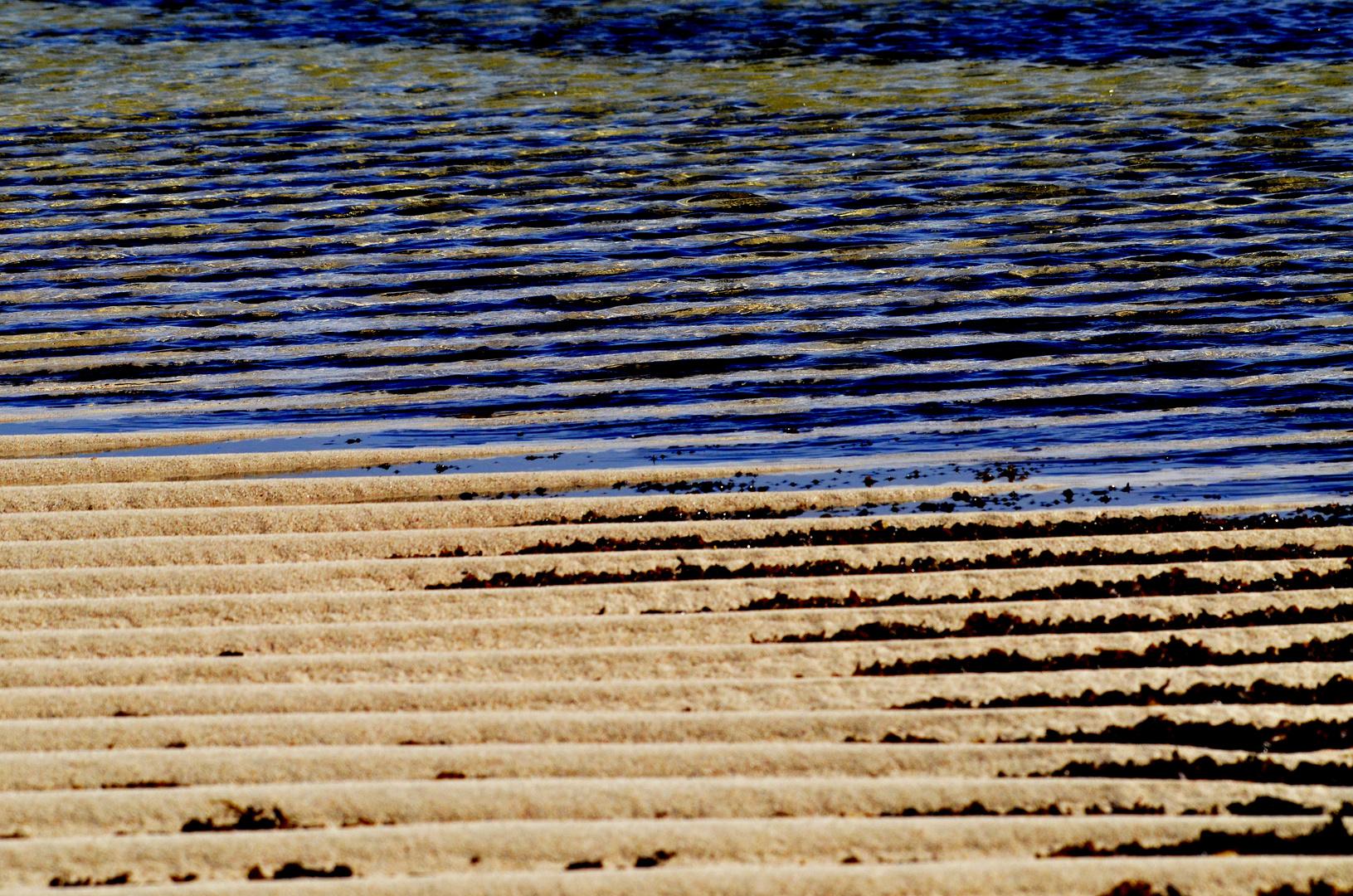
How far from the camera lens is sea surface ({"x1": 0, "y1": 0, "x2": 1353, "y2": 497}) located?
14.3 feet

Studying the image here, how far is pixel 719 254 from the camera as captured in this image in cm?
616

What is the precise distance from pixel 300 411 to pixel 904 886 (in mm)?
2812

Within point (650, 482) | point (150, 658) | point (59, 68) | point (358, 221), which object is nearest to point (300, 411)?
point (650, 482)

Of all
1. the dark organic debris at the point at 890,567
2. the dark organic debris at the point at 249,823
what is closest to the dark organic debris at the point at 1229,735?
the dark organic debris at the point at 890,567

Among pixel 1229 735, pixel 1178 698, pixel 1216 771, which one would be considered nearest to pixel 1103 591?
pixel 1178 698

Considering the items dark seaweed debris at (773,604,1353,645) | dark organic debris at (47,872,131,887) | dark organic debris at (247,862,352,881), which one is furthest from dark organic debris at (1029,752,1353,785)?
dark organic debris at (47,872,131,887)

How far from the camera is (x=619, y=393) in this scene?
4582 millimetres

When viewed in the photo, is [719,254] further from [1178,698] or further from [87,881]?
[87,881]

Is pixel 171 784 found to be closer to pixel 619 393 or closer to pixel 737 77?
pixel 619 393

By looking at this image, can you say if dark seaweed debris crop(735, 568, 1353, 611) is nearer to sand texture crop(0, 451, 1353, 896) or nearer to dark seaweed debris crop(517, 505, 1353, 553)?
sand texture crop(0, 451, 1353, 896)

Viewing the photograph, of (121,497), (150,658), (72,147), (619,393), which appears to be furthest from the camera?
(72,147)

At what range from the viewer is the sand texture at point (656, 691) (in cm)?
229

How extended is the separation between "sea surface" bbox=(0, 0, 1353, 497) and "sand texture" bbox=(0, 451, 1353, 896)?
0.53 m

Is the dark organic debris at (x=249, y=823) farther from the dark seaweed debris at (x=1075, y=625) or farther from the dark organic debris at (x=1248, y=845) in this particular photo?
the dark organic debris at (x=1248, y=845)
